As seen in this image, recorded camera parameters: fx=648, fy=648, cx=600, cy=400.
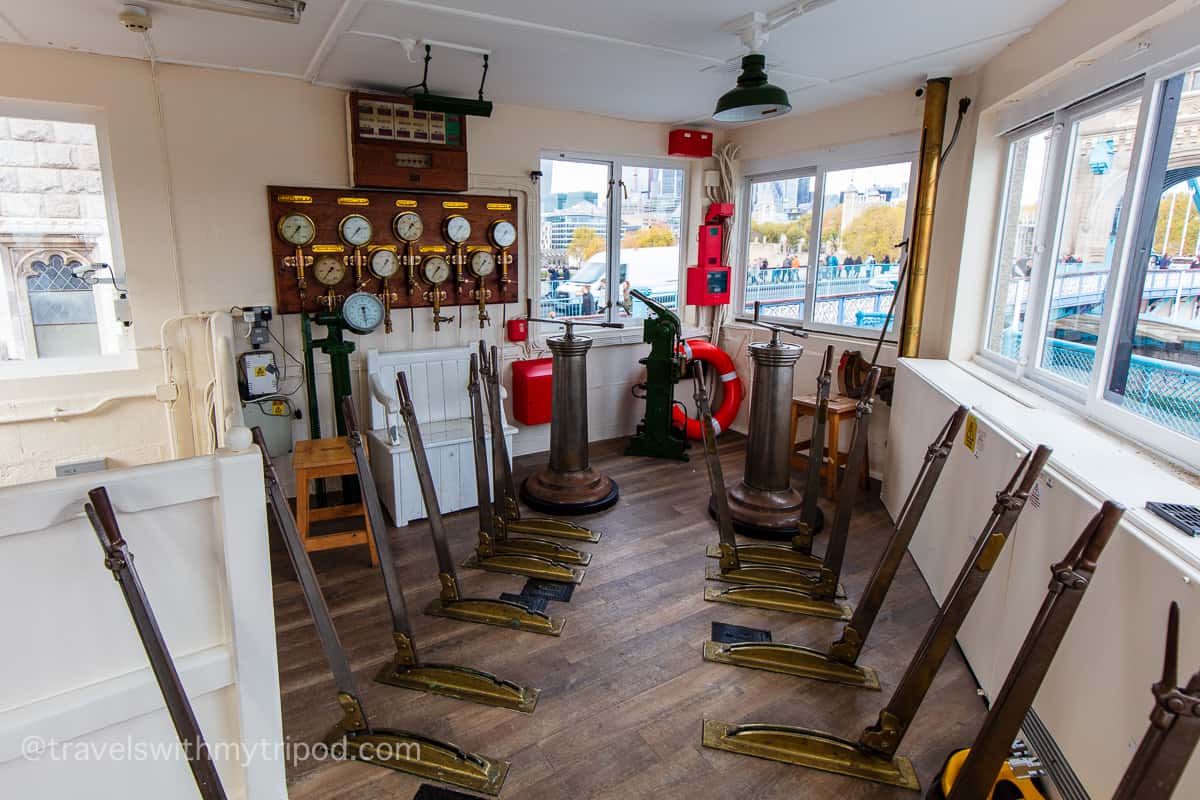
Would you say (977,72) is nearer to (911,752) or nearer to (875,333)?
(875,333)

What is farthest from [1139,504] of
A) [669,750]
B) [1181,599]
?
[669,750]

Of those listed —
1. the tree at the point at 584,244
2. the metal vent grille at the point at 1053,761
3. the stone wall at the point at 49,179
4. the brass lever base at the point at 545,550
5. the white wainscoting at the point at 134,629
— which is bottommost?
the brass lever base at the point at 545,550

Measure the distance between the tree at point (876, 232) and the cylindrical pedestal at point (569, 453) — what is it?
2174 millimetres

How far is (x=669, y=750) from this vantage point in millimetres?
2168

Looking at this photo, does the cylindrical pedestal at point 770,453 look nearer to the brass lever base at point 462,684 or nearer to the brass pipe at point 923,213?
the brass pipe at point 923,213

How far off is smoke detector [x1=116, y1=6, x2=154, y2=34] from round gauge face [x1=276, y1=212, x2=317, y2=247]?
117 cm

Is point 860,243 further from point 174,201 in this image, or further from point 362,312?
point 174,201

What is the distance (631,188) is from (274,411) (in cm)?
320

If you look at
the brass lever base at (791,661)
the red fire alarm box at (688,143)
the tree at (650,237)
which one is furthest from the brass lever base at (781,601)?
the red fire alarm box at (688,143)

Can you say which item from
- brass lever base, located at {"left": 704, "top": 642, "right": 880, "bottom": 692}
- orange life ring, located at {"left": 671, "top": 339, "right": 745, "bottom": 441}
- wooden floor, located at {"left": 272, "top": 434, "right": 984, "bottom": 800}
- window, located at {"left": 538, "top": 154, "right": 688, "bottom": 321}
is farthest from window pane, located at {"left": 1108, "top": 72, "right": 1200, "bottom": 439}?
window, located at {"left": 538, "top": 154, "right": 688, "bottom": 321}

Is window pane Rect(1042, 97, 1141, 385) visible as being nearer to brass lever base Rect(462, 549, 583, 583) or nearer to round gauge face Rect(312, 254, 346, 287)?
brass lever base Rect(462, 549, 583, 583)

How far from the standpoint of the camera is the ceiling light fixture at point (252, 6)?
2588 mm

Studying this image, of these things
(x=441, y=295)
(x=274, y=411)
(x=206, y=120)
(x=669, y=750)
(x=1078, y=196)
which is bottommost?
(x=669, y=750)

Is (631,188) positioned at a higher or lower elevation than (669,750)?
higher
